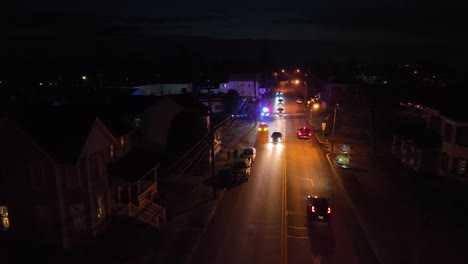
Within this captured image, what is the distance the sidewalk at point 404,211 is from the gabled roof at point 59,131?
17.3 m

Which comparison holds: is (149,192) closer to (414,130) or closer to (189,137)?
(189,137)

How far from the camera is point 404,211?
2484cm

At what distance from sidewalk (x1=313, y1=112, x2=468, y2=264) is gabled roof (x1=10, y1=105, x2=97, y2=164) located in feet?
56.9

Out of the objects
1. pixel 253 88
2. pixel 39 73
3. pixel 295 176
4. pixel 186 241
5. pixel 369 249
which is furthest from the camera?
pixel 39 73

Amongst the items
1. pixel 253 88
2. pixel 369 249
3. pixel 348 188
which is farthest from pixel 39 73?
pixel 369 249

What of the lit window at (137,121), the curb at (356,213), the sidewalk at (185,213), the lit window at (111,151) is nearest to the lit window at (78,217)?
the sidewalk at (185,213)

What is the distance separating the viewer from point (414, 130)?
35219 millimetres

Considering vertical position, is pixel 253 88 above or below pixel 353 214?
above

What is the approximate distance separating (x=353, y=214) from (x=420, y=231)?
13.6 ft

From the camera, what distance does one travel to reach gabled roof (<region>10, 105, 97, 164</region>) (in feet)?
65.7

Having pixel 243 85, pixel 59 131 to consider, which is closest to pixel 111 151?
pixel 59 131

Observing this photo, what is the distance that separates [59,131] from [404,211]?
73.6 feet

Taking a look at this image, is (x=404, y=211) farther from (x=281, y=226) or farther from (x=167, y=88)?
(x=167, y=88)

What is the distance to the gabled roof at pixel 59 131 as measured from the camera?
20.0m
